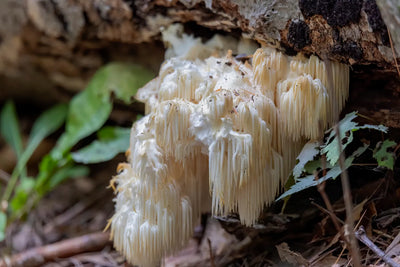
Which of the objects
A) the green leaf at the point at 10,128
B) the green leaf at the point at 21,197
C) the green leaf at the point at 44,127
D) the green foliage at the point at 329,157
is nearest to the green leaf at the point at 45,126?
the green leaf at the point at 44,127

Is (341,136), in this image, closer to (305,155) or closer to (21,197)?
(305,155)

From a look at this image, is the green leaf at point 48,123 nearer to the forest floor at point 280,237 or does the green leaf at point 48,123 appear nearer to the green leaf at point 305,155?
the forest floor at point 280,237

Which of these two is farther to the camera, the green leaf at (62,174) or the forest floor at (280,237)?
the green leaf at (62,174)

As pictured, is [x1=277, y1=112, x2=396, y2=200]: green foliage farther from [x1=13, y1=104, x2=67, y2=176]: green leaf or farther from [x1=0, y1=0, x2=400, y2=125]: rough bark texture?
[x1=13, y1=104, x2=67, y2=176]: green leaf

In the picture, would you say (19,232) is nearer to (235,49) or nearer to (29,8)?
(29,8)

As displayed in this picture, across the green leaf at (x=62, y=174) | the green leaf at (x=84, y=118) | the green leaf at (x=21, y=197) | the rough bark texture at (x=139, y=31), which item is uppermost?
the rough bark texture at (x=139, y=31)

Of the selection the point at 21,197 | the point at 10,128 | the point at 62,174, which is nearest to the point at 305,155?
the point at 62,174

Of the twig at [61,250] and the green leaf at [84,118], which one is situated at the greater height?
the green leaf at [84,118]

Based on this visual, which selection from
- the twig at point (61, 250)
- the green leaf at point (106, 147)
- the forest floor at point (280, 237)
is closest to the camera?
the forest floor at point (280, 237)
